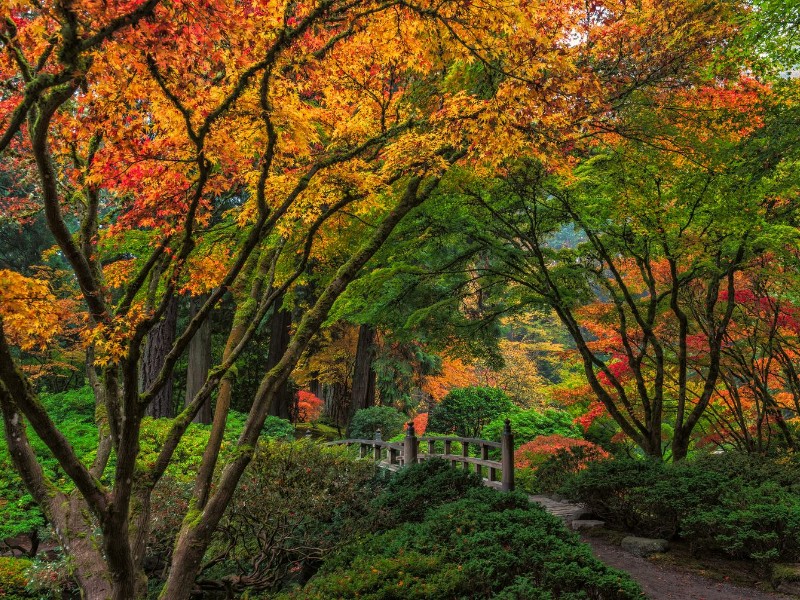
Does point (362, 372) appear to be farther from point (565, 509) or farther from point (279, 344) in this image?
point (565, 509)

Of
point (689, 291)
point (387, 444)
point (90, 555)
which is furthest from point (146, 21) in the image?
point (689, 291)

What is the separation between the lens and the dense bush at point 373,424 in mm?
16295

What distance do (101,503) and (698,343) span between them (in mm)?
11586

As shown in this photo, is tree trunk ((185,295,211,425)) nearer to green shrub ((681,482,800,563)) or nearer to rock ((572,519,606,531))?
rock ((572,519,606,531))

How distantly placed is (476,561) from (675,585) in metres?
2.80

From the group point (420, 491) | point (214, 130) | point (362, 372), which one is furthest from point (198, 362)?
point (214, 130)

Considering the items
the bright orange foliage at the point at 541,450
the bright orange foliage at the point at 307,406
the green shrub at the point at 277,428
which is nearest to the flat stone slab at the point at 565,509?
the bright orange foliage at the point at 541,450

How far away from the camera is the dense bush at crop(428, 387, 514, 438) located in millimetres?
16984

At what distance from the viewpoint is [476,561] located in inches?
202

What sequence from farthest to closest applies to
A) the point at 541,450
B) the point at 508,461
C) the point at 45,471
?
the point at 541,450 → the point at 45,471 → the point at 508,461

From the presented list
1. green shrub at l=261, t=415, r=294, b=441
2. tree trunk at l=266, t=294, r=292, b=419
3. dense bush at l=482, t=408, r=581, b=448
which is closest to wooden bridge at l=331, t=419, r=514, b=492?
green shrub at l=261, t=415, r=294, b=441

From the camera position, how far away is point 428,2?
4871mm

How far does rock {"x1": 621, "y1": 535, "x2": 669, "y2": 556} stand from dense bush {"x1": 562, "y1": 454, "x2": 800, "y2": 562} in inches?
12.9

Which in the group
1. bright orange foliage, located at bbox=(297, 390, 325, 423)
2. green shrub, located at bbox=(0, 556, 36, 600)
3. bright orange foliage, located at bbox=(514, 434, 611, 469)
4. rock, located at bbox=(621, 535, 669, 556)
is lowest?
green shrub, located at bbox=(0, 556, 36, 600)
